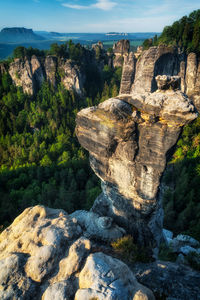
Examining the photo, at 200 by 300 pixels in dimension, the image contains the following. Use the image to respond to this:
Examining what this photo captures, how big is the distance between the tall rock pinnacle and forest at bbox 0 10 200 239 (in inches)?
582

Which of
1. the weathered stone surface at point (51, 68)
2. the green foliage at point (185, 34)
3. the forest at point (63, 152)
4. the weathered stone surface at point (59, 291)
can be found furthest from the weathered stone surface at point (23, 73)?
the weathered stone surface at point (59, 291)

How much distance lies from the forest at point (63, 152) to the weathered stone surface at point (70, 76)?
2.44m

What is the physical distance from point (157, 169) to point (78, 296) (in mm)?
9185

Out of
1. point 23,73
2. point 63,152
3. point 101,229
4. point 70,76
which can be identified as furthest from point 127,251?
point 23,73

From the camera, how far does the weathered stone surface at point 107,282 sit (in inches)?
324

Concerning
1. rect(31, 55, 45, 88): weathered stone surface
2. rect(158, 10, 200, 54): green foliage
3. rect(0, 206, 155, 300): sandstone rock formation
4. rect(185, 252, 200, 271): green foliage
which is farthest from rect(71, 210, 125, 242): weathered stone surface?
rect(31, 55, 45, 88): weathered stone surface

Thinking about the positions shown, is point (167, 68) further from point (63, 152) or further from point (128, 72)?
point (63, 152)

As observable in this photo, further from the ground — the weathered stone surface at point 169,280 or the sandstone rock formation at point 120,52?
the sandstone rock formation at point 120,52

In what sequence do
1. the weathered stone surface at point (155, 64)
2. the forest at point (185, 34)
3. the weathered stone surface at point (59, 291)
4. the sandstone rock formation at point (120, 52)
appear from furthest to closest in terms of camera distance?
the sandstone rock formation at point (120, 52) < the forest at point (185, 34) < the weathered stone surface at point (155, 64) < the weathered stone surface at point (59, 291)

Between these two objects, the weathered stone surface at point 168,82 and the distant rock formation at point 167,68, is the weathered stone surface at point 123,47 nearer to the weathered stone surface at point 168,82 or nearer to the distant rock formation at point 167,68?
the distant rock formation at point 167,68

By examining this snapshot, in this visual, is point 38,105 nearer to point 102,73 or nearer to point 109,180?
point 102,73

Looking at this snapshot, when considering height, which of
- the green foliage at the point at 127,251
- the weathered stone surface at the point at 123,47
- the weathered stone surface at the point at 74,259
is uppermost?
the weathered stone surface at the point at 123,47

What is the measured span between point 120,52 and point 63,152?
207 feet

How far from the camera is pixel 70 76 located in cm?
6384
